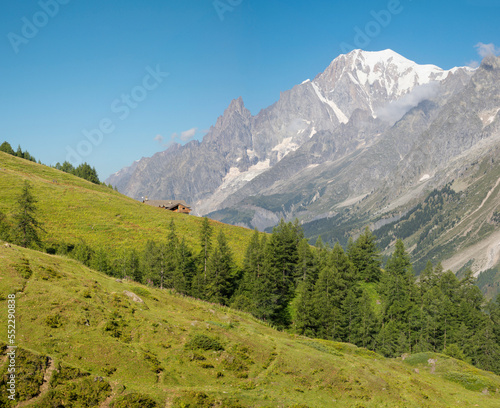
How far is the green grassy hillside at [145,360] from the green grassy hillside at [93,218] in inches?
2185

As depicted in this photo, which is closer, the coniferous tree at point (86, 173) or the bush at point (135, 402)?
the bush at point (135, 402)

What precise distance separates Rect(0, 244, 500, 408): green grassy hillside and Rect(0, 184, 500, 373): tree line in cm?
3614

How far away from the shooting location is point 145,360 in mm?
20219

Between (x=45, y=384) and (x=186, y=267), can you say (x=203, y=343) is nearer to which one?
(x=45, y=384)

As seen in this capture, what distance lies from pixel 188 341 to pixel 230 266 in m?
50.6

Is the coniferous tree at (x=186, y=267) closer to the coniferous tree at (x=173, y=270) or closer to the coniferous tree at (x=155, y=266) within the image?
the coniferous tree at (x=173, y=270)

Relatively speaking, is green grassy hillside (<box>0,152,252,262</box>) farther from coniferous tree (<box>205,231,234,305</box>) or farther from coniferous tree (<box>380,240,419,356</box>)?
coniferous tree (<box>380,240,419,356</box>)

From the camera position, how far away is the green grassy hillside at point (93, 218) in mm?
83688

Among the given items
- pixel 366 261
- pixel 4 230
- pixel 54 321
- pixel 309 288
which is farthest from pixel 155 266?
pixel 366 261

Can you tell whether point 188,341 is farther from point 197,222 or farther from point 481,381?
point 197,222

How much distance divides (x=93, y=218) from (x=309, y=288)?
61548mm

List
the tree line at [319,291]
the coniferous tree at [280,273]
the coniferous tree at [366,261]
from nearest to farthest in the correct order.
Result: the tree line at [319,291], the coniferous tree at [280,273], the coniferous tree at [366,261]

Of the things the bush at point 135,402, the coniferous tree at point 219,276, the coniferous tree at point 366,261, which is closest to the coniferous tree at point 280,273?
Answer: the coniferous tree at point 219,276

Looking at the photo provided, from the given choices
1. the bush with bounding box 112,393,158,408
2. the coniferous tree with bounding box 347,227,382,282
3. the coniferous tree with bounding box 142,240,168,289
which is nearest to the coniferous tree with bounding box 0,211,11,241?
the coniferous tree with bounding box 142,240,168,289
